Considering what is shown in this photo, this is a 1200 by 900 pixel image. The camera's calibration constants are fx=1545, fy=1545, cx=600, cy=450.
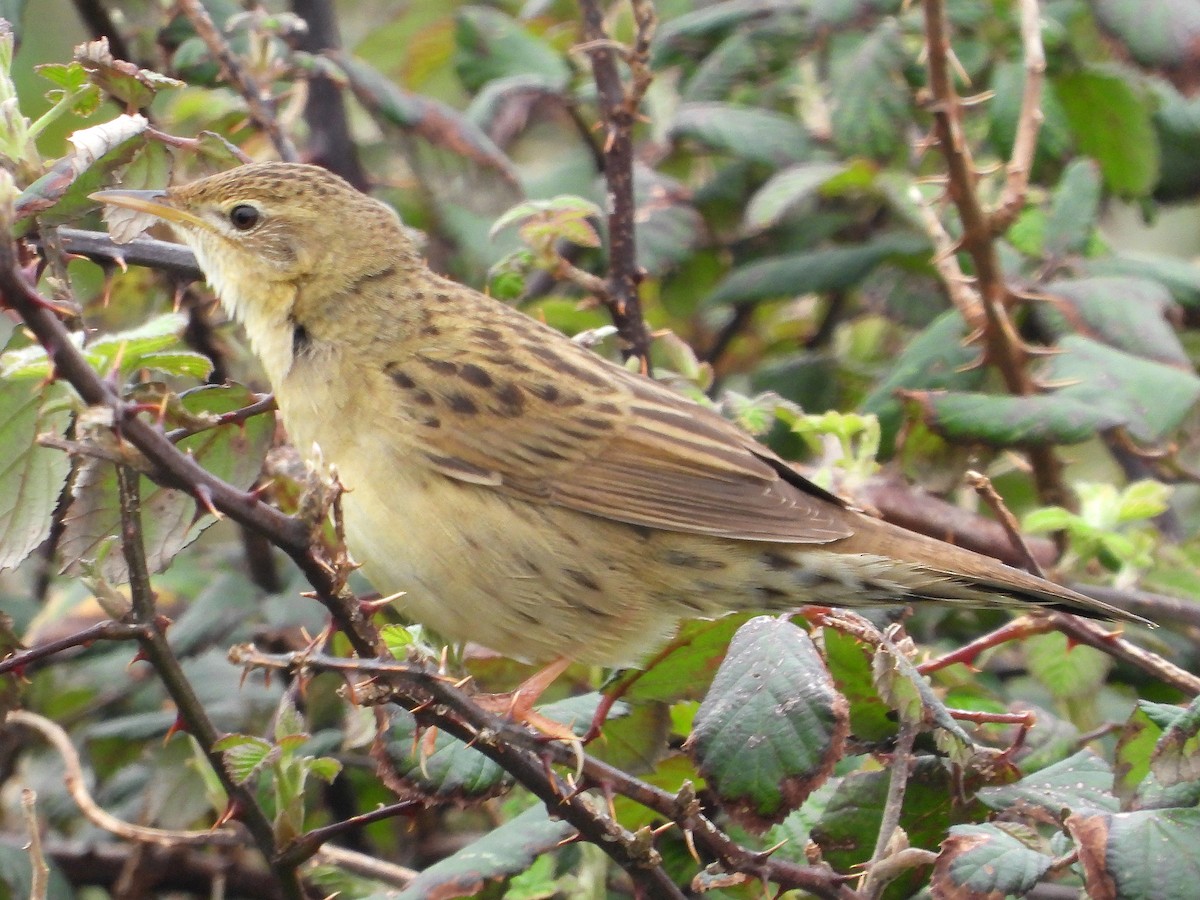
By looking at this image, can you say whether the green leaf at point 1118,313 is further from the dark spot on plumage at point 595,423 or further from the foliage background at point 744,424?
the dark spot on plumage at point 595,423

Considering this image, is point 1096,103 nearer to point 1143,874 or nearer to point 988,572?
point 988,572

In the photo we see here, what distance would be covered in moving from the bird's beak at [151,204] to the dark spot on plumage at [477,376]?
1.93 ft

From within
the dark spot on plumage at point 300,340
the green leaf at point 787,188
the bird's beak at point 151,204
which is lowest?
the dark spot on plumage at point 300,340

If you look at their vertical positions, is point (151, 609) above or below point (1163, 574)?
above

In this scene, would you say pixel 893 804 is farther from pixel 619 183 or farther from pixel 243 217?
pixel 243 217

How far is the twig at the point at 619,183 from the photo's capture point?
2.98 m

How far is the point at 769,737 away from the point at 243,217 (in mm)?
1622

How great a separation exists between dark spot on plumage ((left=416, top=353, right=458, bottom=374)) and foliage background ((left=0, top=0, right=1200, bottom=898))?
0.21 meters

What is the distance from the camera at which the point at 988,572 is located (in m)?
2.61

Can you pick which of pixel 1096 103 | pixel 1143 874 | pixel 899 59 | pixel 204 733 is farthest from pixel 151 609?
pixel 1096 103

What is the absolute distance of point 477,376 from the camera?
3.00 meters

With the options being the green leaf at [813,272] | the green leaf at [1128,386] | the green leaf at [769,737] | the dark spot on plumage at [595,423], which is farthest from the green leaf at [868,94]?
the green leaf at [769,737]

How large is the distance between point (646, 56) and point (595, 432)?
2.34ft

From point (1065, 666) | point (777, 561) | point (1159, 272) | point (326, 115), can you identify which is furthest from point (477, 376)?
point (1159, 272)
